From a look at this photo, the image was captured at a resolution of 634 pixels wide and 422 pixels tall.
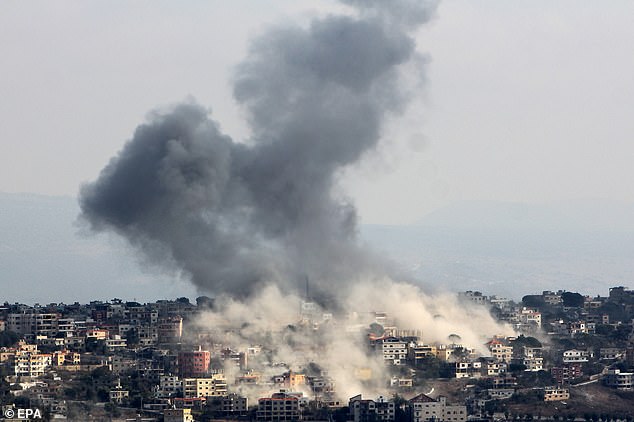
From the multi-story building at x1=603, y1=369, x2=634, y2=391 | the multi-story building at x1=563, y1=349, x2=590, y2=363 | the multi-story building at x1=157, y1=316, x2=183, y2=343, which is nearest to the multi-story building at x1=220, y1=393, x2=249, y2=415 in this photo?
the multi-story building at x1=157, y1=316, x2=183, y2=343

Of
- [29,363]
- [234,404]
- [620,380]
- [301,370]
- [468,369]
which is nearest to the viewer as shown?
[234,404]

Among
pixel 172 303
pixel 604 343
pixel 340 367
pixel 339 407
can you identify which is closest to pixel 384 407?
pixel 339 407

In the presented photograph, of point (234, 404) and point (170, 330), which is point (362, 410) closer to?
point (234, 404)

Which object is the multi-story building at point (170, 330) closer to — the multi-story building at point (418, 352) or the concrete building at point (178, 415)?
the multi-story building at point (418, 352)

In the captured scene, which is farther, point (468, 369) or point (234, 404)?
point (468, 369)

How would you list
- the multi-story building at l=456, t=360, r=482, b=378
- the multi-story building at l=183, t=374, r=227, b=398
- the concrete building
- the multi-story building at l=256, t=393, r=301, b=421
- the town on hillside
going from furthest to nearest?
the multi-story building at l=456, t=360, r=482, b=378
the multi-story building at l=183, t=374, r=227, b=398
the town on hillside
the multi-story building at l=256, t=393, r=301, b=421
the concrete building

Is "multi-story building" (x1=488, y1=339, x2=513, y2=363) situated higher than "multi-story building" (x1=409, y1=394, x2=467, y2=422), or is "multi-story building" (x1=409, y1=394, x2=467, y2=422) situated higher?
"multi-story building" (x1=488, y1=339, x2=513, y2=363)

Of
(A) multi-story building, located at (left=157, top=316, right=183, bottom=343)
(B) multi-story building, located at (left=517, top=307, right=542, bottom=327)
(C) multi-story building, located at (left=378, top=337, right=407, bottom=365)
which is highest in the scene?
(B) multi-story building, located at (left=517, top=307, right=542, bottom=327)

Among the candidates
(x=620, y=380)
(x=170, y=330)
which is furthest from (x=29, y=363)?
(x=620, y=380)

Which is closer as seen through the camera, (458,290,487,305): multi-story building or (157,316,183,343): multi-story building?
(157,316,183,343): multi-story building

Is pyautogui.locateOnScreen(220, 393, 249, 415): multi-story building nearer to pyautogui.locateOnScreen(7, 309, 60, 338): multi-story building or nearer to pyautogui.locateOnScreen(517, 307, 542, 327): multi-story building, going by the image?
pyautogui.locateOnScreen(7, 309, 60, 338): multi-story building
